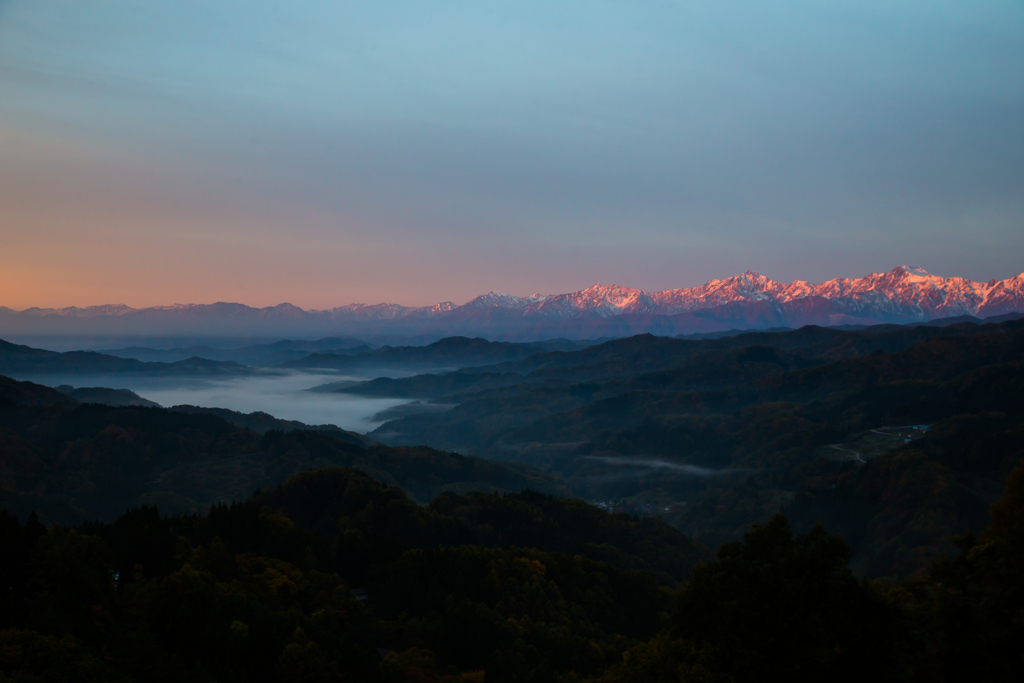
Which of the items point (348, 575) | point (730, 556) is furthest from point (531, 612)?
point (730, 556)

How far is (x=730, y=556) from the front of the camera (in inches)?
1913

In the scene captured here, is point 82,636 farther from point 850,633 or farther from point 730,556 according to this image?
point 850,633

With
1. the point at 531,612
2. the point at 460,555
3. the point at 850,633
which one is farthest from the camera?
the point at 460,555

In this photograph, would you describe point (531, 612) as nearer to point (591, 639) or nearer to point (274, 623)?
point (591, 639)

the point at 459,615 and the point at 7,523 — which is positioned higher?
the point at 7,523

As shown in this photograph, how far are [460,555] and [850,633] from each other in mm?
98260

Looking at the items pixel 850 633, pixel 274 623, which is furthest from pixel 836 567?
pixel 274 623

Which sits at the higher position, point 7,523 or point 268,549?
point 7,523

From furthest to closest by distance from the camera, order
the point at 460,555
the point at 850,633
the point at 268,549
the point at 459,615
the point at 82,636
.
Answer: the point at 460,555
the point at 268,549
the point at 459,615
the point at 82,636
the point at 850,633

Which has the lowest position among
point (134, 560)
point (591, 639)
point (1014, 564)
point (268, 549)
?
point (591, 639)

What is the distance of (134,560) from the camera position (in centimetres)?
8225

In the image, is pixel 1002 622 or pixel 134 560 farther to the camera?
pixel 134 560

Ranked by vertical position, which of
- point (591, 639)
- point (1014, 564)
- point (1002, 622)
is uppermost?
point (1014, 564)

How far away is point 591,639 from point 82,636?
82741 mm
